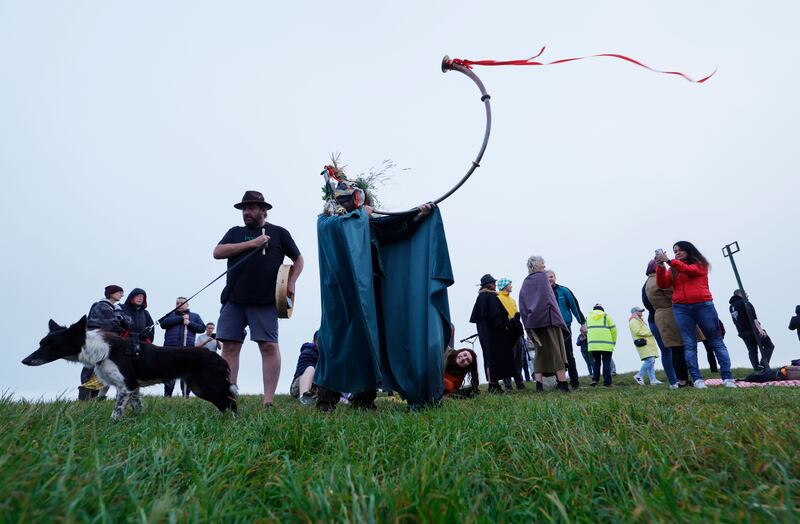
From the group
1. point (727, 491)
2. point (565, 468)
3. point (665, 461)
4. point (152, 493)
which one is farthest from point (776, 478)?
point (152, 493)

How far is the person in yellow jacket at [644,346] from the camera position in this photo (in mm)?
11992

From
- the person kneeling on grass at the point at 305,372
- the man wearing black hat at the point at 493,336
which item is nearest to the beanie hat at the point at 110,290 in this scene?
the person kneeling on grass at the point at 305,372

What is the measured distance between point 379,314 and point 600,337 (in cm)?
805

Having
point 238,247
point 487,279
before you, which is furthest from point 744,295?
point 238,247

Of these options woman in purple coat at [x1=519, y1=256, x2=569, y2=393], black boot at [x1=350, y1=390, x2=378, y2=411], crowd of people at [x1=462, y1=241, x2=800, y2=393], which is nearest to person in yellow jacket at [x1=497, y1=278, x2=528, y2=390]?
crowd of people at [x1=462, y1=241, x2=800, y2=393]

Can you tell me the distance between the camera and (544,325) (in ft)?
31.0

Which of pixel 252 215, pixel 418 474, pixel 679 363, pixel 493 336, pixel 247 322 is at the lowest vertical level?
pixel 418 474

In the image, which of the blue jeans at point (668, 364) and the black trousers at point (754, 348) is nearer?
the blue jeans at point (668, 364)

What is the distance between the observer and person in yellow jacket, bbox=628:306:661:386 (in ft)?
39.3

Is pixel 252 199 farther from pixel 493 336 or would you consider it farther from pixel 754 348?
pixel 754 348

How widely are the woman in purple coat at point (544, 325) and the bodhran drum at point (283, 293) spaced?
205 inches

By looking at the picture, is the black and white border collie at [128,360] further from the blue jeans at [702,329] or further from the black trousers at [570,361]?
the black trousers at [570,361]

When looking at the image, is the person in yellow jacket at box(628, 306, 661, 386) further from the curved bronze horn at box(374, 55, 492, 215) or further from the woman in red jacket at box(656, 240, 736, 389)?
the curved bronze horn at box(374, 55, 492, 215)

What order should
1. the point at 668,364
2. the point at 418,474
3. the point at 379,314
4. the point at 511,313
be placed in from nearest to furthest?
the point at 418,474 → the point at 379,314 → the point at 668,364 → the point at 511,313
